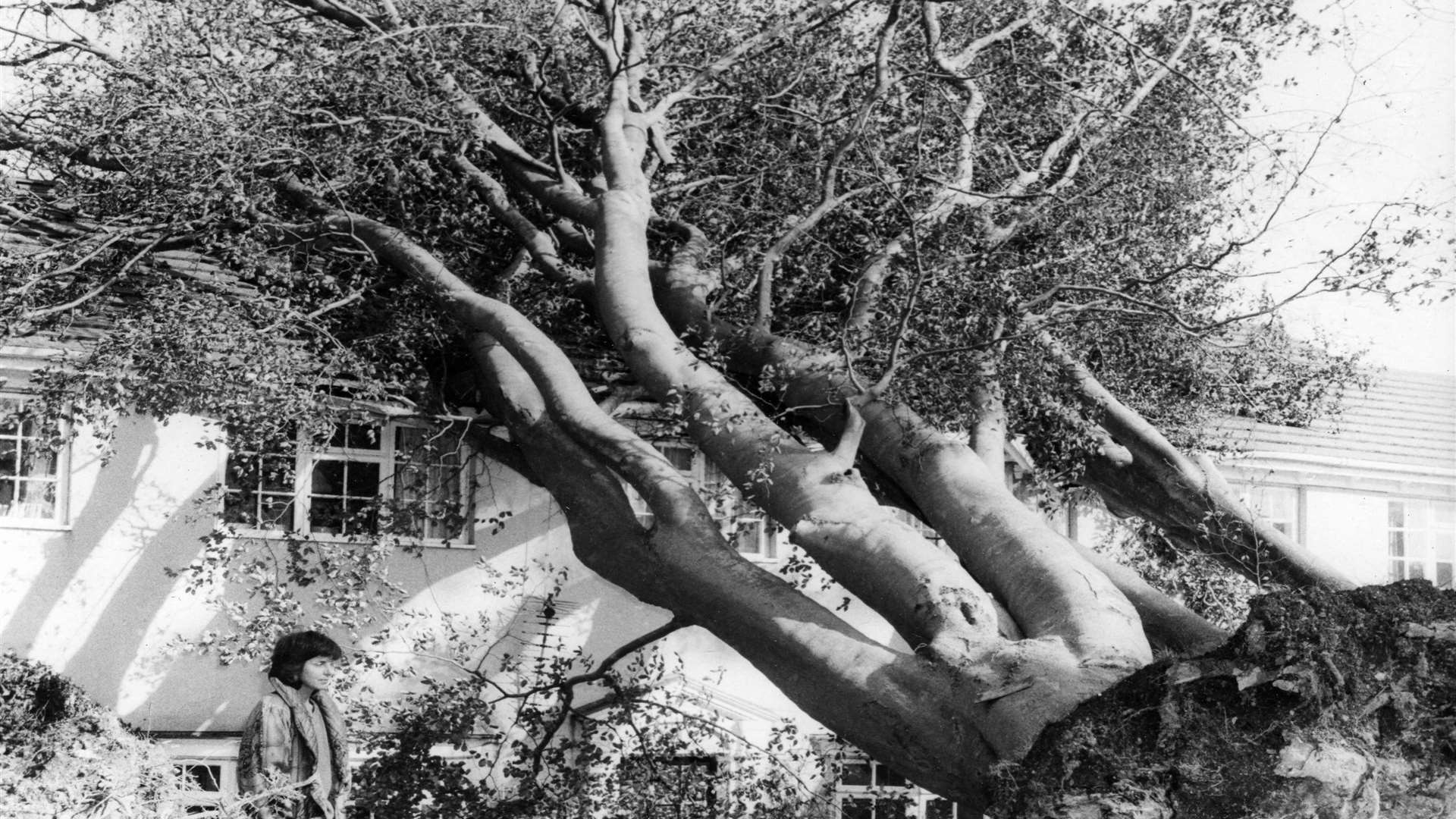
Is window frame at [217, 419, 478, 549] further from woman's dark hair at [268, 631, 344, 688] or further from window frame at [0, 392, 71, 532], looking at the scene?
woman's dark hair at [268, 631, 344, 688]

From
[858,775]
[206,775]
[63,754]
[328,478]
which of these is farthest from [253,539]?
[858,775]

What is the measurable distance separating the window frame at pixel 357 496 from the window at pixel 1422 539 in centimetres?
1084

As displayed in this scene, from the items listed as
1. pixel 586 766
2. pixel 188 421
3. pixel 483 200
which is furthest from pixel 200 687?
pixel 483 200

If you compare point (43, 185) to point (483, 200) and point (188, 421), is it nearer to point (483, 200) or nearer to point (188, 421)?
point (188, 421)

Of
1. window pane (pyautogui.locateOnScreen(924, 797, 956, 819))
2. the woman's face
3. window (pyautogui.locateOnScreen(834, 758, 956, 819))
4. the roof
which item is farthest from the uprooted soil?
the roof

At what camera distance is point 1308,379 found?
1579 cm

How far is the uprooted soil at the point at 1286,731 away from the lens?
7562 mm

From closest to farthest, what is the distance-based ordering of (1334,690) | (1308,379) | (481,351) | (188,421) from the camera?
(1334,690) < (481,351) < (188,421) < (1308,379)

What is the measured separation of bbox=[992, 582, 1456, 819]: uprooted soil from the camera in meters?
7.56

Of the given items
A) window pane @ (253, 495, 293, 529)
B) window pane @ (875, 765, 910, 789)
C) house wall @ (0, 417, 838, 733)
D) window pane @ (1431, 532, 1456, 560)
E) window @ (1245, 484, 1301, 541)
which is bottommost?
window pane @ (875, 765, 910, 789)

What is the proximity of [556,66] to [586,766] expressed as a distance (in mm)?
6428

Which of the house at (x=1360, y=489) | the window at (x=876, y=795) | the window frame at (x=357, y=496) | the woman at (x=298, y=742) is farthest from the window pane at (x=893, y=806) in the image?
the house at (x=1360, y=489)

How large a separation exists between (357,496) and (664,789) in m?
4.73

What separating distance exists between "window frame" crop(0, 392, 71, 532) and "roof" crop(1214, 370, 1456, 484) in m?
10.9
